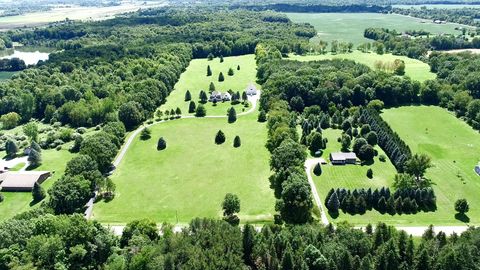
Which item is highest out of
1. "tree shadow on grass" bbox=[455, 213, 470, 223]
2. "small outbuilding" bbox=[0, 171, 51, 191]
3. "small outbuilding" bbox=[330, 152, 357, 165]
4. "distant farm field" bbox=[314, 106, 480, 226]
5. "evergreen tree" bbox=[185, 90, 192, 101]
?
"evergreen tree" bbox=[185, 90, 192, 101]

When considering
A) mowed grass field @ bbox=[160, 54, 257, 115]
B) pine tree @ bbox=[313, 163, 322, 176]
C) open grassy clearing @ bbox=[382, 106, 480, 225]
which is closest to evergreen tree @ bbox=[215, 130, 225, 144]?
mowed grass field @ bbox=[160, 54, 257, 115]

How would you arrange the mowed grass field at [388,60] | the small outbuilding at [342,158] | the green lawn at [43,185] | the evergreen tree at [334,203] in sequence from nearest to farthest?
1. the evergreen tree at [334,203]
2. the green lawn at [43,185]
3. the small outbuilding at [342,158]
4. the mowed grass field at [388,60]

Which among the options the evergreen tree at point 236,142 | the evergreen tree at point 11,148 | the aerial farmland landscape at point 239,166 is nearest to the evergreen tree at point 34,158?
the aerial farmland landscape at point 239,166

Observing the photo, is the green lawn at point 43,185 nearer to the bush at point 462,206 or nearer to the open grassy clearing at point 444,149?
the open grassy clearing at point 444,149

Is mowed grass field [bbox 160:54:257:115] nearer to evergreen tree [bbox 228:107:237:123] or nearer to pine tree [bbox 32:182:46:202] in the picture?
evergreen tree [bbox 228:107:237:123]

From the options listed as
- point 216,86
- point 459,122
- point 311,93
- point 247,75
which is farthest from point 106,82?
point 459,122

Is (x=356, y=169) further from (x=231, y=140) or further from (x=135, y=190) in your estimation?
(x=135, y=190)
